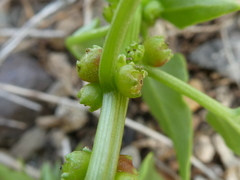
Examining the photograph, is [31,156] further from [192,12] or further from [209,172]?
[192,12]

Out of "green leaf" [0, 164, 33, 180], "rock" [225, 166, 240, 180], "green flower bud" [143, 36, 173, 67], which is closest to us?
"green flower bud" [143, 36, 173, 67]

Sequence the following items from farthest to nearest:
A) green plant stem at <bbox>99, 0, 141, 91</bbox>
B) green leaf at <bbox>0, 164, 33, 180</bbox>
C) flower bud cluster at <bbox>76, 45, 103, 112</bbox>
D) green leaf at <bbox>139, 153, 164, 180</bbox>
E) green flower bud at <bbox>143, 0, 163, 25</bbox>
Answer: green leaf at <bbox>0, 164, 33, 180</bbox>
green leaf at <bbox>139, 153, 164, 180</bbox>
green flower bud at <bbox>143, 0, 163, 25</bbox>
flower bud cluster at <bbox>76, 45, 103, 112</bbox>
green plant stem at <bbox>99, 0, 141, 91</bbox>

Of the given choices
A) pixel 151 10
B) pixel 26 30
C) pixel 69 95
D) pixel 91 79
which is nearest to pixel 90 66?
pixel 91 79

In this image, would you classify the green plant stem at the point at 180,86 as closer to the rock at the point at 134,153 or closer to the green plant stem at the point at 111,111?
the green plant stem at the point at 111,111

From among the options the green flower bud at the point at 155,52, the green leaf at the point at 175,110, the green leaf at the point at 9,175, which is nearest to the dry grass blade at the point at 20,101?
the green leaf at the point at 9,175

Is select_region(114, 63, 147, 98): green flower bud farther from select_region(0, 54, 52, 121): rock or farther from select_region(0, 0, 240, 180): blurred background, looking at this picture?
select_region(0, 54, 52, 121): rock

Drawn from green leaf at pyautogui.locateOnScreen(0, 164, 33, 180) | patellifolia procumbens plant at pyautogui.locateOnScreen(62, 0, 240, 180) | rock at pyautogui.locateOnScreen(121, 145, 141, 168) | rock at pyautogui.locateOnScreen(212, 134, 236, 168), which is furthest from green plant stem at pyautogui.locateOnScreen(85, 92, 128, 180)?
rock at pyautogui.locateOnScreen(212, 134, 236, 168)

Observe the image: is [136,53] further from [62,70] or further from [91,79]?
[62,70]
